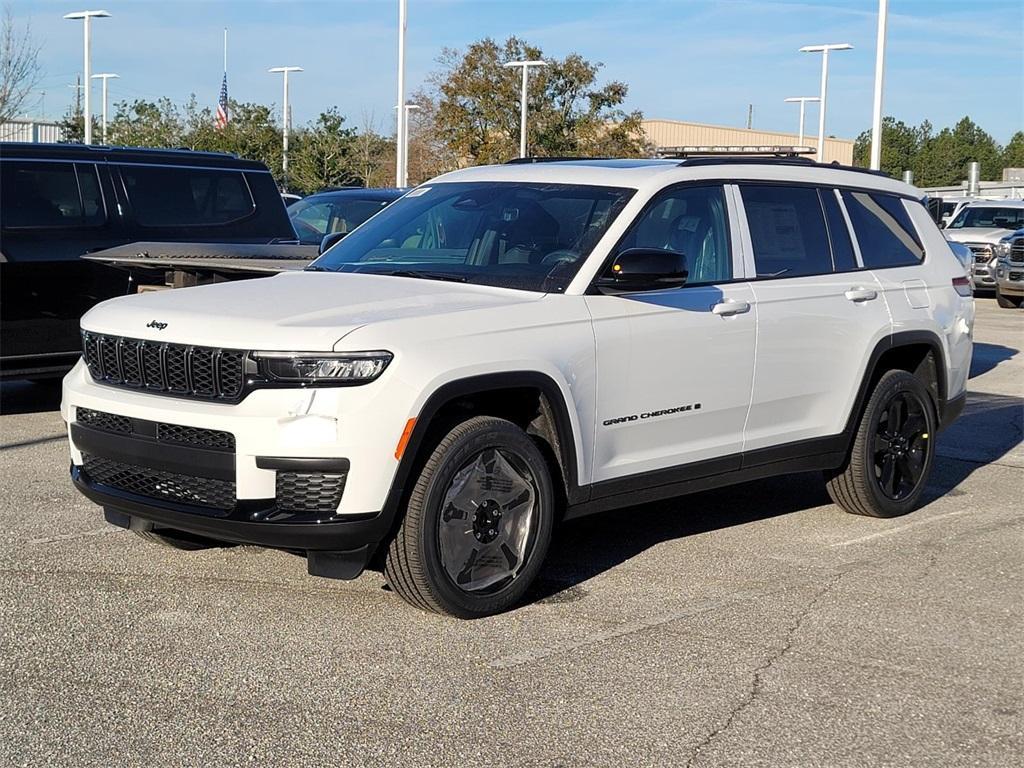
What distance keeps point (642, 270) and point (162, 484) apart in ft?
6.92

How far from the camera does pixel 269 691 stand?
181 inches

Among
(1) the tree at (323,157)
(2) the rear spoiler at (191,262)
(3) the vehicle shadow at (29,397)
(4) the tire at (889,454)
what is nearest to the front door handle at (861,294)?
(4) the tire at (889,454)

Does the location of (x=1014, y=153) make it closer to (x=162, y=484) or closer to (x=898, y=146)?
(x=898, y=146)

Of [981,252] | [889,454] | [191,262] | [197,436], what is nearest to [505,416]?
[197,436]

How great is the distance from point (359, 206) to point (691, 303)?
10.8m

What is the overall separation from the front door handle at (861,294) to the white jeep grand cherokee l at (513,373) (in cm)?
2

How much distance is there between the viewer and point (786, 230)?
6984 mm

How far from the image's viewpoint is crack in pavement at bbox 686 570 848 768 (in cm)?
426

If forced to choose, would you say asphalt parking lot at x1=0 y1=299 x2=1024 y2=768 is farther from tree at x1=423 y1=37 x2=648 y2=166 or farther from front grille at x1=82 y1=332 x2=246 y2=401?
tree at x1=423 y1=37 x2=648 y2=166

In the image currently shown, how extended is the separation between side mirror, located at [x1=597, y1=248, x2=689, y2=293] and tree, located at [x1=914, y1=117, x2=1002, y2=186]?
9823cm

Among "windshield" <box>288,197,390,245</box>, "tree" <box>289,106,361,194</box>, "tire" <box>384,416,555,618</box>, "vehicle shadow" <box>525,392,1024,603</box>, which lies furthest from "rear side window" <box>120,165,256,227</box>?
"tree" <box>289,106,361,194</box>

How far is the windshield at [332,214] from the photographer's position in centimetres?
1633

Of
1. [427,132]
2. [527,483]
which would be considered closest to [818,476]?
[527,483]

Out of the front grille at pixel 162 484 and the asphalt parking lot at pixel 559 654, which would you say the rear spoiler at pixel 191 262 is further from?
the front grille at pixel 162 484
